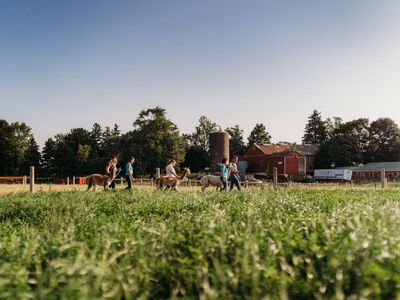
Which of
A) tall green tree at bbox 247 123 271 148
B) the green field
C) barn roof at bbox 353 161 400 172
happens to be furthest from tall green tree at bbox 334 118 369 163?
the green field

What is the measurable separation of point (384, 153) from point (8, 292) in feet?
316

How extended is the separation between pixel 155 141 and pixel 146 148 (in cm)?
213

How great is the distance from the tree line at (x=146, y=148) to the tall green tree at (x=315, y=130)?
2016 centimetres

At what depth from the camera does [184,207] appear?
1348 centimetres

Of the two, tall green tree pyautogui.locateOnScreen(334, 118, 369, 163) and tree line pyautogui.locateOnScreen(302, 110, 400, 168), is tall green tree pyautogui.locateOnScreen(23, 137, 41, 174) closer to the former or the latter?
tree line pyautogui.locateOnScreen(302, 110, 400, 168)

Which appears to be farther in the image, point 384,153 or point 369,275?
point 384,153

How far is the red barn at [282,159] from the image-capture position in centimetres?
7769

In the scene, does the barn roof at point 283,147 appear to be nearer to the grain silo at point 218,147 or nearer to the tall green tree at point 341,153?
the tall green tree at point 341,153

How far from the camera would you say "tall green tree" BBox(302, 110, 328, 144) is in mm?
118188

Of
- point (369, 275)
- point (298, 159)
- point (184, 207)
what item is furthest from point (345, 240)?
point (298, 159)

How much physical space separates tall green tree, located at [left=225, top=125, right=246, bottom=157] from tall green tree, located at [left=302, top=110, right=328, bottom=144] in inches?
811

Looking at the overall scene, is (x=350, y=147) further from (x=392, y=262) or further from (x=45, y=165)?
(x=392, y=262)

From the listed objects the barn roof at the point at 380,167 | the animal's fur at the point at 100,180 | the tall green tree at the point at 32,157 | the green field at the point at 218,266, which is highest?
the tall green tree at the point at 32,157

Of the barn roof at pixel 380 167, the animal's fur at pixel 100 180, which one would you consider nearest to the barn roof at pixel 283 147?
the barn roof at pixel 380 167
